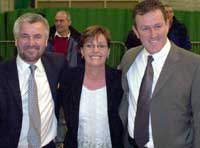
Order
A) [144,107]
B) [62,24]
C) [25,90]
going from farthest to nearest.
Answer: [62,24], [25,90], [144,107]

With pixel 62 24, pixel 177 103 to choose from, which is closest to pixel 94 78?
pixel 177 103

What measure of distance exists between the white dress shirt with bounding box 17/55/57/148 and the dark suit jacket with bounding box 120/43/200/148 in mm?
788

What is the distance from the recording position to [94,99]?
3.21 metres

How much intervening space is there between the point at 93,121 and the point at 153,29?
87 cm

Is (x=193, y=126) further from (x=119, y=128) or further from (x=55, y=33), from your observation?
(x=55, y=33)

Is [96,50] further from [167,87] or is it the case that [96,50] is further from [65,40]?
[65,40]

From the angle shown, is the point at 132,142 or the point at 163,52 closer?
the point at 163,52

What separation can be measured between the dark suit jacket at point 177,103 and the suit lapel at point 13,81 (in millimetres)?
910

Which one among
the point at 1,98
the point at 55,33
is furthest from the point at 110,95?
the point at 55,33

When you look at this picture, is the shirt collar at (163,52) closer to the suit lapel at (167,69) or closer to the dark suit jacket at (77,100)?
the suit lapel at (167,69)

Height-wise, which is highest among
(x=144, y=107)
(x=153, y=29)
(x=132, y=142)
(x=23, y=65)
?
(x=153, y=29)

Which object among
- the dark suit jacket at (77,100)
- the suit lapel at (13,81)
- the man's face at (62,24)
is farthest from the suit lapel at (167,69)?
the man's face at (62,24)

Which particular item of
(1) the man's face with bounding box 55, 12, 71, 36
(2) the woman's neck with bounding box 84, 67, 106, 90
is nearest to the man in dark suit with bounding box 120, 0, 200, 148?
(2) the woman's neck with bounding box 84, 67, 106, 90

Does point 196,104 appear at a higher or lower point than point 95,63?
lower
